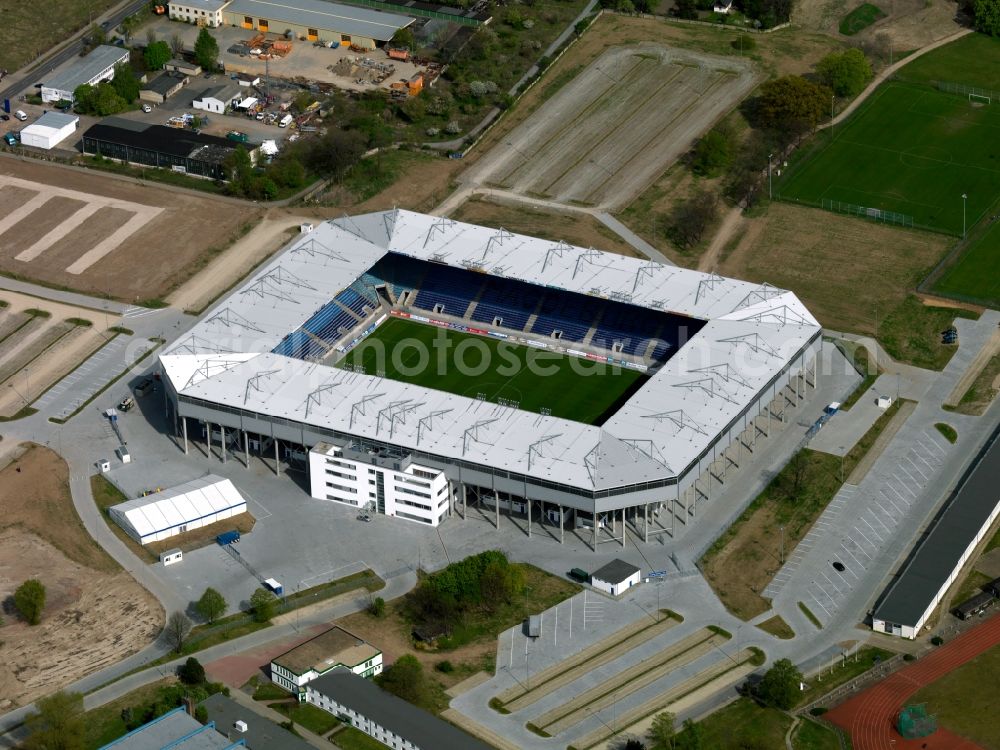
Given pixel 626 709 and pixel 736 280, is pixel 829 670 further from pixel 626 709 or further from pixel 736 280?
pixel 736 280

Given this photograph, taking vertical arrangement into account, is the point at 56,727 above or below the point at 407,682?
above

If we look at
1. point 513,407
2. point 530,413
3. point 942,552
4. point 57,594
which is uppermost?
point 530,413

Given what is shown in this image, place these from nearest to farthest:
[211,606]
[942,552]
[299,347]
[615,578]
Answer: [211,606] < [615,578] < [942,552] < [299,347]

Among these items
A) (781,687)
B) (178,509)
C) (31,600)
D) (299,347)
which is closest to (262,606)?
(178,509)

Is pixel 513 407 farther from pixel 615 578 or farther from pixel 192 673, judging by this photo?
pixel 192 673

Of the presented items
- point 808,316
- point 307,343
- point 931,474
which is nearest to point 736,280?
point 808,316

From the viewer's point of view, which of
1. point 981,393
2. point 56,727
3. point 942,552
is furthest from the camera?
point 981,393
